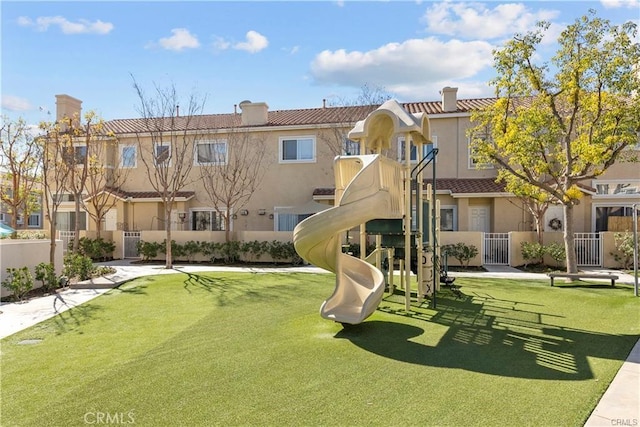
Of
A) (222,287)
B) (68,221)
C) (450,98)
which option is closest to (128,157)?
(68,221)

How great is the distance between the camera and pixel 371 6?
1195cm

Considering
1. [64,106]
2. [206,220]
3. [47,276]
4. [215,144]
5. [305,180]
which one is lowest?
[47,276]

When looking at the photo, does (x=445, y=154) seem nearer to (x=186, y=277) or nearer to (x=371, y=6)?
(x=371, y=6)

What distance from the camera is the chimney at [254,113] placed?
23641mm

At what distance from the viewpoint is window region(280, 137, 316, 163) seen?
73.8ft

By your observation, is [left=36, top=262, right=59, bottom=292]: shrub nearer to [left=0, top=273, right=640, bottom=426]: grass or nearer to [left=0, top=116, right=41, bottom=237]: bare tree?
[left=0, top=273, right=640, bottom=426]: grass

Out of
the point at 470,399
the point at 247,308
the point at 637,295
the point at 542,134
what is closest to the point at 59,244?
the point at 247,308

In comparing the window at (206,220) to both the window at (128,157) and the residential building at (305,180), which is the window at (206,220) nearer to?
the residential building at (305,180)

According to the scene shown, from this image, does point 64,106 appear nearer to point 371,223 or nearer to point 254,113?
point 254,113

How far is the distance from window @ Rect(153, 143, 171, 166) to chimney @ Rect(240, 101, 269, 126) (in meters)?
4.33

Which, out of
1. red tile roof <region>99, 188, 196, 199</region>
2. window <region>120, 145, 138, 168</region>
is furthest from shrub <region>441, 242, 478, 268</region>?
window <region>120, 145, 138, 168</region>

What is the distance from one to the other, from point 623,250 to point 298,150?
1486 centimetres

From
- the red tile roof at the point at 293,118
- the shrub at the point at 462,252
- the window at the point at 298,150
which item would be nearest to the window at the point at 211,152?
the red tile roof at the point at 293,118

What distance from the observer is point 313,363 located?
20.2ft
